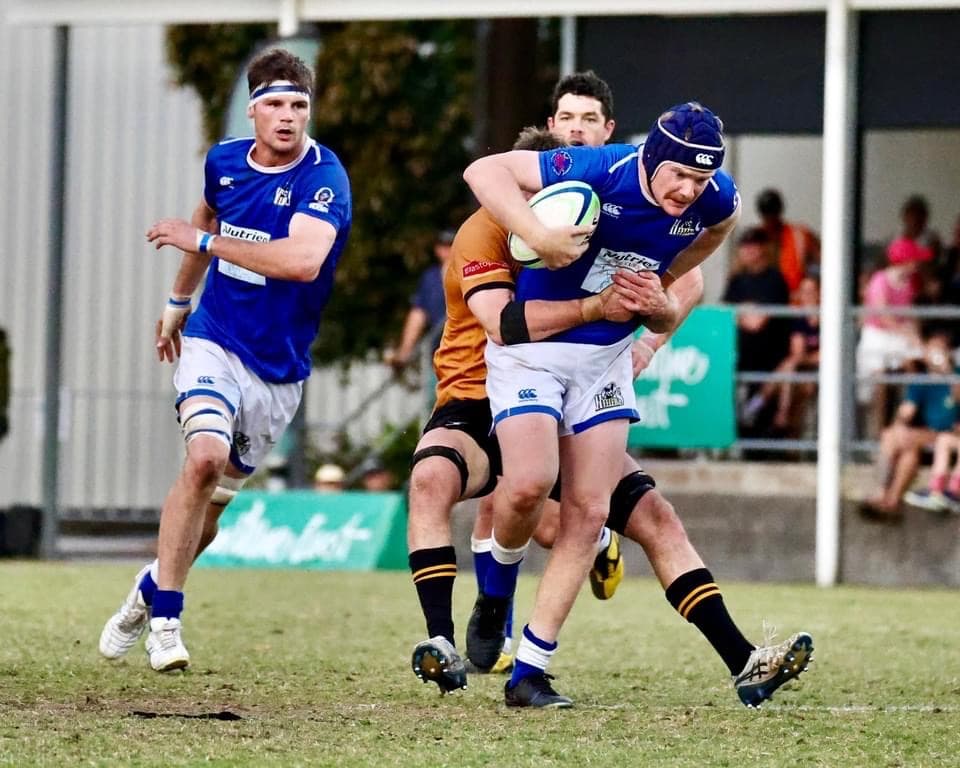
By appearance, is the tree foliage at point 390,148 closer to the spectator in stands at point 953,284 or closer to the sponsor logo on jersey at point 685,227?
the spectator in stands at point 953,284

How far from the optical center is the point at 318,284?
7789 mm

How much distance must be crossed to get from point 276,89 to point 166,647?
204cm

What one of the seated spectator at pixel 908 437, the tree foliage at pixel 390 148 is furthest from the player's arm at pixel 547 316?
the tree foliage at pixel 390 148

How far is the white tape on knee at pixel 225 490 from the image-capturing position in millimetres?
7844

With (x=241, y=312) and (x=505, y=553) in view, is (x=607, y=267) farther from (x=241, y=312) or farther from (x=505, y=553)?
(x=241, y=312)

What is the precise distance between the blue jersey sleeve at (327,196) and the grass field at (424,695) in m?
1.67

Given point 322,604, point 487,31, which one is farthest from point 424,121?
point 322,604

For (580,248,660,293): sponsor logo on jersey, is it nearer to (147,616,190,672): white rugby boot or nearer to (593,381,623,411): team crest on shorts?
(593,381,623,411): team crest on shorts

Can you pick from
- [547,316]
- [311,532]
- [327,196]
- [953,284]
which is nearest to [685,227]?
[547,316]

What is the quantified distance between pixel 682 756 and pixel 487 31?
14.0 meters

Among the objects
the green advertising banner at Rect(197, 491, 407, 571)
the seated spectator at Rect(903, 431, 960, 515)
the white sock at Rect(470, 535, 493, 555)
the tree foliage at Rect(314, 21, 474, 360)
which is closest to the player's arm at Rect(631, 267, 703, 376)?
the white sock at Rect(470, 535, 493, 555)

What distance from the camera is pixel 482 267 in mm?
6863

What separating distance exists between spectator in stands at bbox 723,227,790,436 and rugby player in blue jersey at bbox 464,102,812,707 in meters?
7.66

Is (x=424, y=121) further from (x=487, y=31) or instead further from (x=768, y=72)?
(x=768, y=72)
